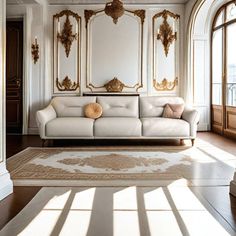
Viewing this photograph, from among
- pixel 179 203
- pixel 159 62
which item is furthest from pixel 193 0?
pixel 179 203

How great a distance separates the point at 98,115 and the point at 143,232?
159 inches

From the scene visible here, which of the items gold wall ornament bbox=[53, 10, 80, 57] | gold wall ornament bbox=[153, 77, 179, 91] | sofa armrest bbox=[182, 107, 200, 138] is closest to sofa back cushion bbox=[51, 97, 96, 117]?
gold wall ornament bbox=[53, 10, 80, 57]

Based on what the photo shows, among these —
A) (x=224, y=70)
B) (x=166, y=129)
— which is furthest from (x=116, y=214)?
(x=224, y=70)

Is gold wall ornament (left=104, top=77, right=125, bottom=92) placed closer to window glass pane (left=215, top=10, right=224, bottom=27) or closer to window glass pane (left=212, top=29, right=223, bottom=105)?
window glass pane (left=212, top=29, right=223, bottom=105)

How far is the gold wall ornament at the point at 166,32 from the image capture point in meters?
7.28

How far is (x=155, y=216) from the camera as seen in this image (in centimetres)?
231

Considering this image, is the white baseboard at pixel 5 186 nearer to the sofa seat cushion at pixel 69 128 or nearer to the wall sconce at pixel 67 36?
the sofa seat cushion at pixel 69 128

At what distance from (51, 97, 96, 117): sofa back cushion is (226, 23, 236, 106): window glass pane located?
275cm

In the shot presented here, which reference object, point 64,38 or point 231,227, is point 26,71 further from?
point 231,227

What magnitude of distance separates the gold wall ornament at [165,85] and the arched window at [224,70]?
88cm

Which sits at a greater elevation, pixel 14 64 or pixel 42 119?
pixel 14 64

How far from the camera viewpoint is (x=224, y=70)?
6.80 metres

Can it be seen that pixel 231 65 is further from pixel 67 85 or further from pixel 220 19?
pixel 67 85

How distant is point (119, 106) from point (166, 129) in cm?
115
